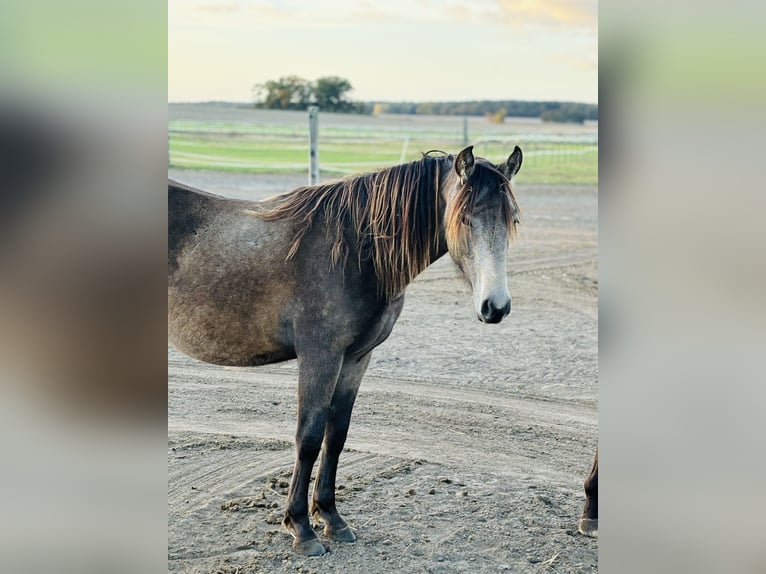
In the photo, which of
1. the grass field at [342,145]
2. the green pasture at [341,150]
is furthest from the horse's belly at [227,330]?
the green pasture at [341,150]

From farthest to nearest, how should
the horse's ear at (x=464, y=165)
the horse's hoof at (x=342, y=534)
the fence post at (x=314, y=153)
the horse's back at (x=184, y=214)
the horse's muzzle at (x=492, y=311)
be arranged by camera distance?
the fence post at (x=314, y=153) < the horse's hoof at (x=342, y=534) < the horse's back at (x=184, y=214) < the horse's ear at (x=464, y=165) < the horse's muzzle at (x=492, y=311)

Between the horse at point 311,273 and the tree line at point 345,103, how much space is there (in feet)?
117

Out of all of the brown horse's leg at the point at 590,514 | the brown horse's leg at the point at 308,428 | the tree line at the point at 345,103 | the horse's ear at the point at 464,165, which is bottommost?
the brown horse's leg at the point at 590,514

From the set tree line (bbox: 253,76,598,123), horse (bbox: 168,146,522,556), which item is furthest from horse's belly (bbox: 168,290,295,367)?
tree line (bbox: 253,76,598,123)

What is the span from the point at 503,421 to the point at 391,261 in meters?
2.33

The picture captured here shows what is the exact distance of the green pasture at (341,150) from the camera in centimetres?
1994

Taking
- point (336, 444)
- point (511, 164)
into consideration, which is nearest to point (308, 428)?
point (336, 444)

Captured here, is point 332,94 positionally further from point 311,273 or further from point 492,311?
point 492,311

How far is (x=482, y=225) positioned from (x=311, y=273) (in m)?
0.82

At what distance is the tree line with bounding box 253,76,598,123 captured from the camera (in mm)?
39344

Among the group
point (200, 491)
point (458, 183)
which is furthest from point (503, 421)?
point (458, 183)

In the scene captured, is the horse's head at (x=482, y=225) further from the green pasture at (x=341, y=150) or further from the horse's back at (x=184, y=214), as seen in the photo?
the green pasture at (x=341, y=150)

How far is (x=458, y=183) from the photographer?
333 cm
